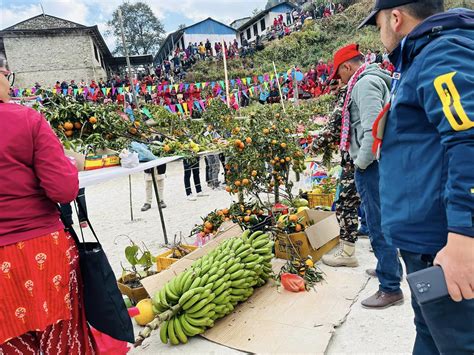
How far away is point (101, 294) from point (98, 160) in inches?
76.9

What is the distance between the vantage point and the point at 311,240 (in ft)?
12.2

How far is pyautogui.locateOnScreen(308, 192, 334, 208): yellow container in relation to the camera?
5.33 m

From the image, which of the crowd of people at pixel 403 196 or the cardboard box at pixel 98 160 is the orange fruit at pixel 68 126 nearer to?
the cardboard box at pixel 98 160

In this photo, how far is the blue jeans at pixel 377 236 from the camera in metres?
2.82

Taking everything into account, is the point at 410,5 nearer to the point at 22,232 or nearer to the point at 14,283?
the point at 22,232

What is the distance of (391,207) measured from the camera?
141 centimetres

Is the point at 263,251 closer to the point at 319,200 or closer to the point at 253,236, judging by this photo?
the point at 253,236

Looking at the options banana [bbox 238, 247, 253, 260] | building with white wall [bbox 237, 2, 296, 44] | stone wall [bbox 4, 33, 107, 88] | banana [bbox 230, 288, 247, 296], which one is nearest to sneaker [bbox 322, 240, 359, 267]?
banana [bbox 238, 247, 253, 260]

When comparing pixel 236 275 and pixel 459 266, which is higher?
pixel 459 266

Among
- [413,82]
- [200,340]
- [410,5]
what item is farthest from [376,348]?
A: [410,5]

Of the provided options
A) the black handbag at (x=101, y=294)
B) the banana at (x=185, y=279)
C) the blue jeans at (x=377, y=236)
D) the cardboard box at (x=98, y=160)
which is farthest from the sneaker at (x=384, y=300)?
the cardboard box at (x=98, y=160)

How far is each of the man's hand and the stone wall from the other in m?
29.5

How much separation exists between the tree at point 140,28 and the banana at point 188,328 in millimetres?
→ 47342

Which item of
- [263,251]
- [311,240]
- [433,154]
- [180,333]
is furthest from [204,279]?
[433,154]
